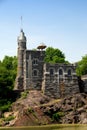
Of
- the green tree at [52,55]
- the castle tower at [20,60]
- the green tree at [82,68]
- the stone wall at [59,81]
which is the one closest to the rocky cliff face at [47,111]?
the stone wall at [59,81]

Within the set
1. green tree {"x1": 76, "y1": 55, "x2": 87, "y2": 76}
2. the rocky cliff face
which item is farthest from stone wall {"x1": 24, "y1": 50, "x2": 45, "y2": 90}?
green tree {"x1": 76, "y1": 55, "x2": 87, "y2": 76}

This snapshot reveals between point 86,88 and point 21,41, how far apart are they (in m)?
17.4

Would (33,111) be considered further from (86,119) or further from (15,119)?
(86,119)

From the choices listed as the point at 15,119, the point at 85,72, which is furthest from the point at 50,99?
the point at 85,72

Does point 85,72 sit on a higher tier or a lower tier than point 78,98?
higher

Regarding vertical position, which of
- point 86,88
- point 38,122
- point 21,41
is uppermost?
point 21,41

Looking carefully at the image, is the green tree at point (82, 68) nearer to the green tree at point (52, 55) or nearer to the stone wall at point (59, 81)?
the green tree at point (52, 55)

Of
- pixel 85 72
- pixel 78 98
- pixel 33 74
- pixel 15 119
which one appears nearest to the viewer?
pixel 15 119

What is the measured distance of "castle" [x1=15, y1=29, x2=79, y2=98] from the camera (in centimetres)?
8512

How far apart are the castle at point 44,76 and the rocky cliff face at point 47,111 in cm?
362

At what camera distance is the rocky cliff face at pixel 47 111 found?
75.4m

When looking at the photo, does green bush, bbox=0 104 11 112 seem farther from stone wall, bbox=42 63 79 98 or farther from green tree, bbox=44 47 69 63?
green tree, bbox=44 47 69 63

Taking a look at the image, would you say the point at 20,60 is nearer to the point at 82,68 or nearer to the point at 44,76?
the point at 44,76

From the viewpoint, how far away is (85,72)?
111 metres
